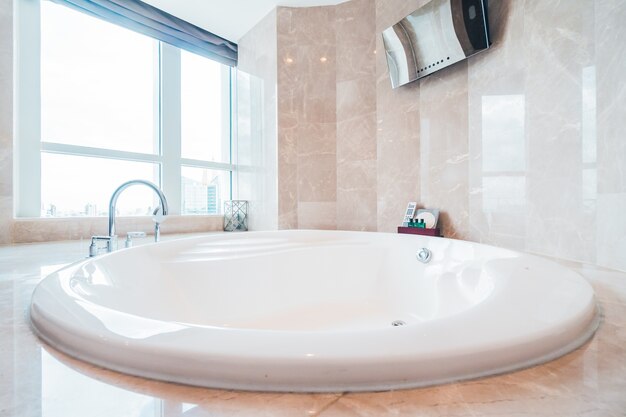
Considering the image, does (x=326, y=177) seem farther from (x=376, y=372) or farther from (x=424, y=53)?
(x=376, y=372)

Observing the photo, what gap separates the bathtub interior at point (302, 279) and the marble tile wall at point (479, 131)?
34cm

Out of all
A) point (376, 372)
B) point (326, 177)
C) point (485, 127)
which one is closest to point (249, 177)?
point (326, 177)

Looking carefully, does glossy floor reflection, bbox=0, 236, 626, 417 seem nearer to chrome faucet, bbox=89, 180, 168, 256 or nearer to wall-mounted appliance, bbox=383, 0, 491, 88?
chrome faucet, bbox=89, 180, 168, 256

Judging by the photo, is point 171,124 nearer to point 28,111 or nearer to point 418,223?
point 28,111

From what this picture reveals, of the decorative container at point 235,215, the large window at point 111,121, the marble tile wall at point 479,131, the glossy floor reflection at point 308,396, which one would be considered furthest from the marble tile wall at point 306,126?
the glossy floor reflection at point 308,396

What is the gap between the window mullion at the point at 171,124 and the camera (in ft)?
7.50

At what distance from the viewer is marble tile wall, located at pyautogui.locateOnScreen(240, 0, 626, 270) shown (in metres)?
1.00

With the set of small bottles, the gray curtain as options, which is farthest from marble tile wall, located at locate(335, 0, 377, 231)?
the gray curtain

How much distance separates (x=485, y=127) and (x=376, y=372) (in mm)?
1457

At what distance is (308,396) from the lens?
1.02 ft

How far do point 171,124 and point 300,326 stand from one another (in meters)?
1.85

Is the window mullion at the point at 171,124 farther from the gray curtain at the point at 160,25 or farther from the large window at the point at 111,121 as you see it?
the gray curtain at the point at 160,25

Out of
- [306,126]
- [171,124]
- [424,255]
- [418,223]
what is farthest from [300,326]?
[171,124]

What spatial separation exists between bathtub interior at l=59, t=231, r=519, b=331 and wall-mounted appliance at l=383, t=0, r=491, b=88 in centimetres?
94
